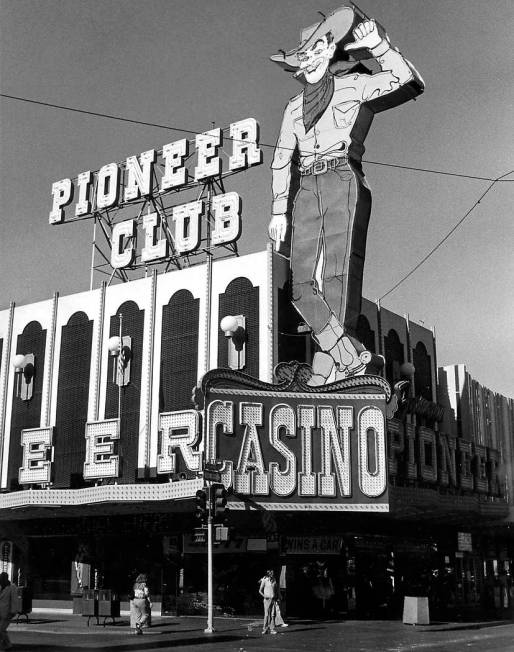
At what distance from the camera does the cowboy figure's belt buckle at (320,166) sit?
38.9 metres

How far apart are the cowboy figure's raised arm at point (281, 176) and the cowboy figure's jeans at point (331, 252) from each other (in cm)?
122

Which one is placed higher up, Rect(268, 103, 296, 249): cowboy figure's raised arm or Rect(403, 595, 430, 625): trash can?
Rect(268, 103, 296, 249): cowboy figure's raised arm

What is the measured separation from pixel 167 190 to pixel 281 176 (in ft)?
25.6

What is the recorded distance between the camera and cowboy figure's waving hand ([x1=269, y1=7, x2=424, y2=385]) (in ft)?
120

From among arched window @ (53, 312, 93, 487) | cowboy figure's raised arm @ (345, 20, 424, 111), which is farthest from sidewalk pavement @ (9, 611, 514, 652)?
cowboy figure's raised arm @ (345, 20, 424, 111)

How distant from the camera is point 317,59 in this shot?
4128 centimetres

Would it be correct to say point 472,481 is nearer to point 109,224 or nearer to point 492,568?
point 492,568

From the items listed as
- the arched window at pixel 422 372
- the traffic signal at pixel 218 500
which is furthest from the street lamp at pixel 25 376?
the arched window at pixel 422 372

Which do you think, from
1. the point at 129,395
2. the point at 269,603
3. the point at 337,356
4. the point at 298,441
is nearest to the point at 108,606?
the point at 269,603

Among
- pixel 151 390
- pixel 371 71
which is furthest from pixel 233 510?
pixel 371 71

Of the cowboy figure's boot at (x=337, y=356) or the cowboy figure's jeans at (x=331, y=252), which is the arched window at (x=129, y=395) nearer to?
the cowboy figure's jeans at (x=331, y=252)

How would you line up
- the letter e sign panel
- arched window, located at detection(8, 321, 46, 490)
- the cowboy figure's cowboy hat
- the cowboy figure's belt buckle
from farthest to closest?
arched window, located at detection(8, 321, 46, 490)
the cowboy figure's cowboy hat
the cowboy figure's belt buckle
the letter e sign panel

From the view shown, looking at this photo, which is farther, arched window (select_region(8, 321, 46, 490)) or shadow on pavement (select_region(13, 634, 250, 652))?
arched window (select_region(8, 321, 46, 490))

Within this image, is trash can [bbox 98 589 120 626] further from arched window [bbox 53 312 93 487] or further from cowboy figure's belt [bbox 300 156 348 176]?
cowboy figure's belt [bbox 300 156 348 176]
